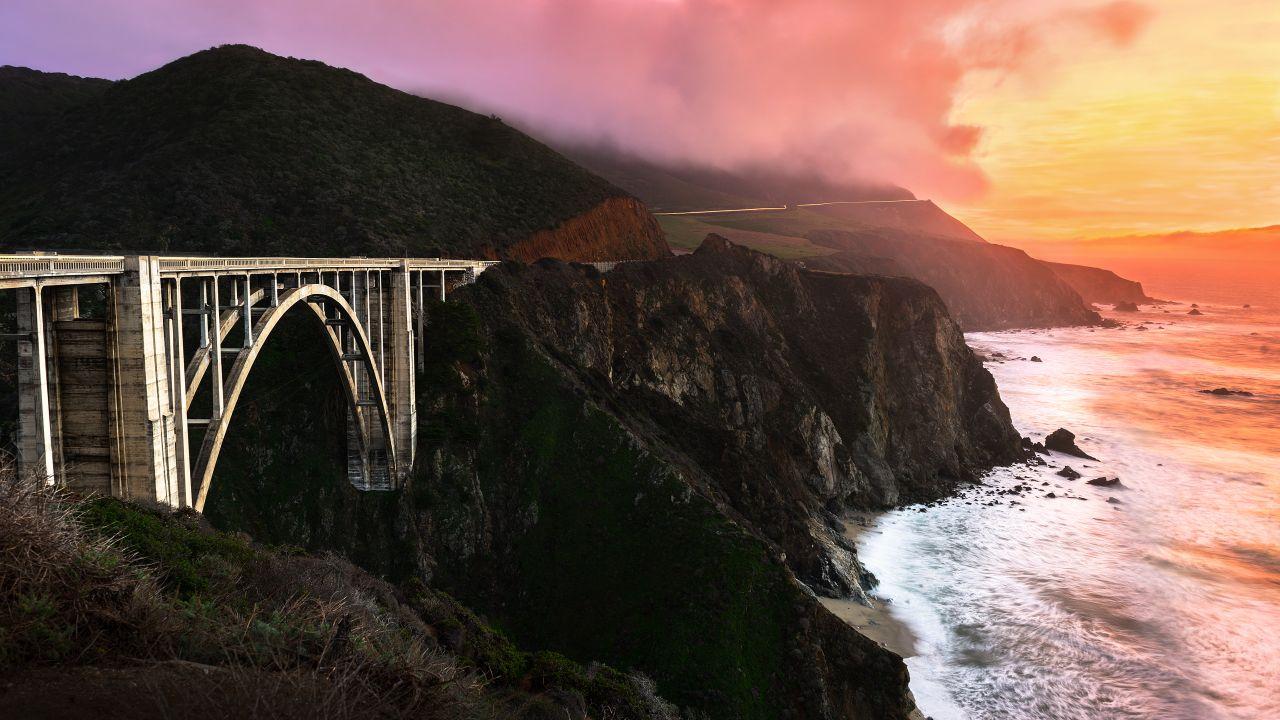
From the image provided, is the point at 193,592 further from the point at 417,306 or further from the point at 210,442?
the point at 417,306

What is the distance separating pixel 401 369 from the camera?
3609 centimetres

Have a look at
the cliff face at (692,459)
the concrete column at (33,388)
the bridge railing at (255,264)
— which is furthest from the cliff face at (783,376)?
the concrete column at (33,388)

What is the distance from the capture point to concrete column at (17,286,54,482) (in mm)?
13445

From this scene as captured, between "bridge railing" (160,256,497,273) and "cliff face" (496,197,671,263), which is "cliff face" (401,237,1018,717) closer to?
"bridge railing" (160,256,497,273)

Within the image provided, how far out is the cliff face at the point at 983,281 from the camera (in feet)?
572

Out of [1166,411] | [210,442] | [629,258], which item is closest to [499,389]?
[210,442]

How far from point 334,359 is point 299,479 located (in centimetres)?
854

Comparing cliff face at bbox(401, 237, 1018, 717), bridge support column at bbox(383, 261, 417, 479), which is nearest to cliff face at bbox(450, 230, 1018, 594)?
cliff face at bbox(401, 237, 1018, 717)

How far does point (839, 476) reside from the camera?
56031 millimetres

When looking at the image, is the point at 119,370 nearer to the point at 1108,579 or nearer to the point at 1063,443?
the point at 1108,579

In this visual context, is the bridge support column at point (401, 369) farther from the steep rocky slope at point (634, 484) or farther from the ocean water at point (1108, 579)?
the ocean water at point (1108, 579)

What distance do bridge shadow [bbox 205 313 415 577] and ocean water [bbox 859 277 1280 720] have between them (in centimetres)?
2638

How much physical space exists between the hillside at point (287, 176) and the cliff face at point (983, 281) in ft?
363

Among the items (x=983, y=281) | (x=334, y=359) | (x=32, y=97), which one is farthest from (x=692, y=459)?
(x=983, y=281)
